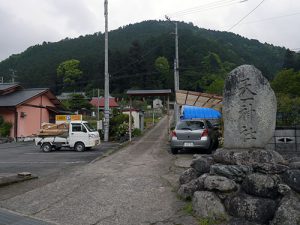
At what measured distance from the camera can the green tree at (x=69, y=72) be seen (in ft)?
220

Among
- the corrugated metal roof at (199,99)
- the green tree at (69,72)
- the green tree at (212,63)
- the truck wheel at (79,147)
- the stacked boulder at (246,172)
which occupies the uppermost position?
the green tree at (69,72)

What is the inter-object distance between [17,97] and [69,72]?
38510 millimetres

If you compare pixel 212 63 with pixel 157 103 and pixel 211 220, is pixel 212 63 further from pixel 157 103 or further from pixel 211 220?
pixel 211 220

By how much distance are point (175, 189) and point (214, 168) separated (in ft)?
5.61

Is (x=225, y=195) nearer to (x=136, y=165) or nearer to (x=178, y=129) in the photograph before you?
(x=136, y=165)

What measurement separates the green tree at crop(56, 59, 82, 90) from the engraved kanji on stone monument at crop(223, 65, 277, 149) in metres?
61.1

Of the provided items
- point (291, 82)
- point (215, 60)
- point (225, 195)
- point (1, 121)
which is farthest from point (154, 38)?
point (225, 195)

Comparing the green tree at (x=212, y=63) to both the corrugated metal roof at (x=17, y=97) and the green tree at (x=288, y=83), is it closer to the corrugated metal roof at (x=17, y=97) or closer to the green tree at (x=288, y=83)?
the green tree at (x=288, y=83)

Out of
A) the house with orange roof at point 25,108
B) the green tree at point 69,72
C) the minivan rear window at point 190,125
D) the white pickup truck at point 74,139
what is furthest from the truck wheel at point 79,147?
the green tree at point 69,72

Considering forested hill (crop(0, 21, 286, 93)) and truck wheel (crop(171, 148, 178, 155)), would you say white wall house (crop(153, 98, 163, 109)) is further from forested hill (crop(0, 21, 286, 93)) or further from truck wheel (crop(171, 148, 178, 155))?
truck wheel (crop(171, 148, 178, 155))

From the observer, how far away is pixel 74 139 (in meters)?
19.9

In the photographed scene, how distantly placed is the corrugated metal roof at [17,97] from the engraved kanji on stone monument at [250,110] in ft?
82.3

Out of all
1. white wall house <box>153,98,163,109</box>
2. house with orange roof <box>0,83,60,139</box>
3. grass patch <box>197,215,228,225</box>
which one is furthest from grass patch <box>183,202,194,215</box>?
white wall house <box>153,98,163,109</box>

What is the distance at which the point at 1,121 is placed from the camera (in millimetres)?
29250
